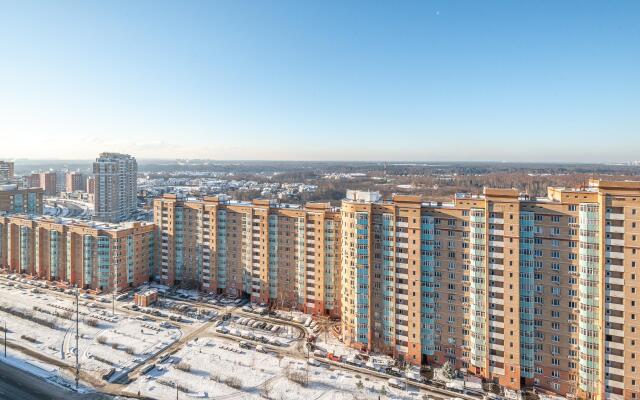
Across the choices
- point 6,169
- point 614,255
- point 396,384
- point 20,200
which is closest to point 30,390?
point 396,384

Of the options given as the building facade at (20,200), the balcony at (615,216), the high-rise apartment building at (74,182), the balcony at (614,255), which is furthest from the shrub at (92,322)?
the high-rise apartment building at (74,182)

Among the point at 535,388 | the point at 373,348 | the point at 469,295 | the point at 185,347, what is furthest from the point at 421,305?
the point at 185,347

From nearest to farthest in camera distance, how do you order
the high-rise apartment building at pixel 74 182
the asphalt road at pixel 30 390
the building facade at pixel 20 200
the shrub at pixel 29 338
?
the asphalt road at pixel 30 390
the shrub at pixel 29 338
the building facade at pixel 20 200
the high-rise apartment building at pixel 74 182

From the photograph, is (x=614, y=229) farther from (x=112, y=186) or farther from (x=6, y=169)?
(x=6, y=169)

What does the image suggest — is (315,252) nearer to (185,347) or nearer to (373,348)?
(373,348)

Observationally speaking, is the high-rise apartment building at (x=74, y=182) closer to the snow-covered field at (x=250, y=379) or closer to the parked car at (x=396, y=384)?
the snow-covered field at (x=250, y=379)
